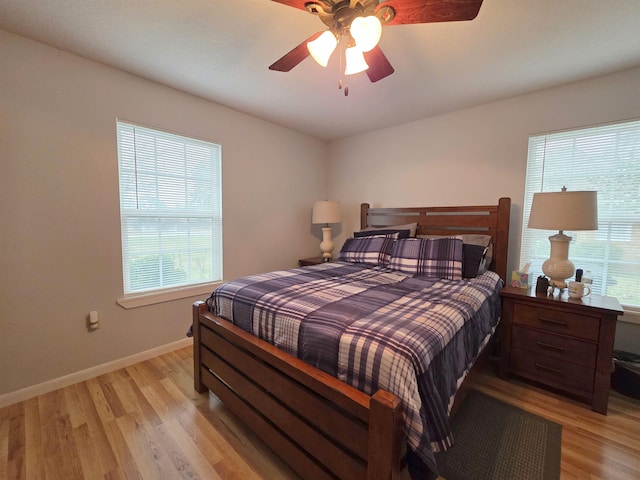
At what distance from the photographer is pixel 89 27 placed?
5.49 feet

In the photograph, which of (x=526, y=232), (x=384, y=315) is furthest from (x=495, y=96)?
(x=384, y=315)

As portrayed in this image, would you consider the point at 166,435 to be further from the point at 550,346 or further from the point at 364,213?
the point at 364,213

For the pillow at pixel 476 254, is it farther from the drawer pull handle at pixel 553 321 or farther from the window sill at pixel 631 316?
the window sill at pixel 631 316

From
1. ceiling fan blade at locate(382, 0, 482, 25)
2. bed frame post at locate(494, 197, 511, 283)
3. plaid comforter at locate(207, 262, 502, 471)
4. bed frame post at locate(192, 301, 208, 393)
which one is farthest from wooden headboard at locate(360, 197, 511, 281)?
bed frame post at locate(192, 301, 208, 393)

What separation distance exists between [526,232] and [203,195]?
10.3 ft

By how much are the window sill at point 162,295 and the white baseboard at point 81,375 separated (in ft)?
1.42

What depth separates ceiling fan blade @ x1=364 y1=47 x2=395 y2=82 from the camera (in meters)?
1.47

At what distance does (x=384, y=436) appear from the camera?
0.91 metres

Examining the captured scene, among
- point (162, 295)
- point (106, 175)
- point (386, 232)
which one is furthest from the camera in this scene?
point (386, 232)

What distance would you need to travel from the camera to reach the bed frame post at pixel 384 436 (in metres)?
0.90

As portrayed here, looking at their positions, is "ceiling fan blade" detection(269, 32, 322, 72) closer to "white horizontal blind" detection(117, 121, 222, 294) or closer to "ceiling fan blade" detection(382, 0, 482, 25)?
"ceiling fan blade" detection(382, 0, 482, 25)

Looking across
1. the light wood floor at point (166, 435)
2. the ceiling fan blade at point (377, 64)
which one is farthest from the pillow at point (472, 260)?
the ceiling fan blade at point (377, 64)

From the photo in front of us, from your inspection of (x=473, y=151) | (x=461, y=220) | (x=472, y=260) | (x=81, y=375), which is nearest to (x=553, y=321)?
(x=472, y=260)

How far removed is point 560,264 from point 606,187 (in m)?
0.81
